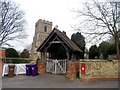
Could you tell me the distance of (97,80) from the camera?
14664mm

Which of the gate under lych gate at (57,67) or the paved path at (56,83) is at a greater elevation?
the gate under lych gate at (57,67)

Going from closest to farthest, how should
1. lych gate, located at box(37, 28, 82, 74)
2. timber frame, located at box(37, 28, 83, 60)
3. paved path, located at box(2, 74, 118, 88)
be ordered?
paved path, located at box(2, 74, 118, 88) → lych gate, located at box(37, 28, 82, 74) → timber frame, located at box(37, 28, 83, 60)

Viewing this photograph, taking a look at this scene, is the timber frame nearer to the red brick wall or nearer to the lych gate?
the lych gate

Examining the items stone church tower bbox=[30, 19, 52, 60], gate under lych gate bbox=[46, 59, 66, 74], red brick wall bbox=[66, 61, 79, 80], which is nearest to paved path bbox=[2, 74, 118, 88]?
red brick wall bbox=[66, 61, 79, 80]

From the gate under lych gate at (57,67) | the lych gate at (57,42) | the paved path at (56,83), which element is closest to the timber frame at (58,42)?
the lych gate at (57,42)

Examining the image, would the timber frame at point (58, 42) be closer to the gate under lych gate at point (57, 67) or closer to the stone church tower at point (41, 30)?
the gate under lych gate at point (57, 67)

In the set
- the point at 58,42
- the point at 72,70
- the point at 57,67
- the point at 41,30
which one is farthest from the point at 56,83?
the point at 41,30

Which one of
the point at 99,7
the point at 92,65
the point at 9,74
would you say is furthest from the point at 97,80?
the point at 99,7

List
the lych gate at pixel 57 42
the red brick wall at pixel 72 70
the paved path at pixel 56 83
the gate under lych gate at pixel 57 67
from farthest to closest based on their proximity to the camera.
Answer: the lych gate at pixel 57 42 → the gate under lych gate at pixel 57 67 → the red brick wall at pixel 72 70 → the paved path at pixel 56 83

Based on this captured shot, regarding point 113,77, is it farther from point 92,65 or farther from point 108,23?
point 108,23

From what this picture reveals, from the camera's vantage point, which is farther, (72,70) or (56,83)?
(72,70)

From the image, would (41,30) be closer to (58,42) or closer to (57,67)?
(58,42)

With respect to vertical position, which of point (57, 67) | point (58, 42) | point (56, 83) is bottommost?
point (56, 83)

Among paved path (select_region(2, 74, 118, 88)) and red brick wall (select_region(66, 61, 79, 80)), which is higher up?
red brick wall (select_region(66, 61, 79, 80))
